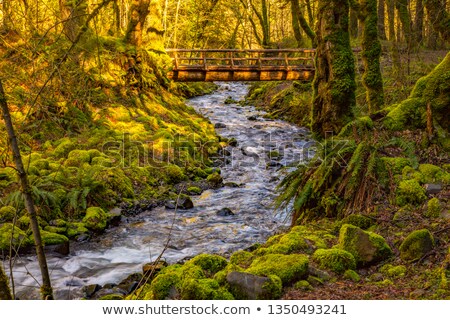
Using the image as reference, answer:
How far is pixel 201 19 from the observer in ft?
92.0

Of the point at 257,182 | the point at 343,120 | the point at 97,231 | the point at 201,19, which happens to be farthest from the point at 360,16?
the point at 201,19

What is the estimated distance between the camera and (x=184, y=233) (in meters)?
8.94

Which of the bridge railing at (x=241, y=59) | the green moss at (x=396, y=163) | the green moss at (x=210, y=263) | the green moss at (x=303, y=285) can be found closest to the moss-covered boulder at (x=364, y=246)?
the green moss at (x=303, y=285)

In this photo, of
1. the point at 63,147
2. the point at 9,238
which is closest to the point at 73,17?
the point at 9,238

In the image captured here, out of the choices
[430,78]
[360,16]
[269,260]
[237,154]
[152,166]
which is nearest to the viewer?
[269,260]

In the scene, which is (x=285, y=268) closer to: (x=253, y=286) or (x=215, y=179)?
(x=253, y=286)

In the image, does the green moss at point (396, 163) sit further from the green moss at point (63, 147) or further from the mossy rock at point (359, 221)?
the green moss at point (63, 147)

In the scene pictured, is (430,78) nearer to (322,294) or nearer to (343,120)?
(343,120)

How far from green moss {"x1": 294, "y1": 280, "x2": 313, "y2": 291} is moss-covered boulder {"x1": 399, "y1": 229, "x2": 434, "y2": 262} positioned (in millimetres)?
1101

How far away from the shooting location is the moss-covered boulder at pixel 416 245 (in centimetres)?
441

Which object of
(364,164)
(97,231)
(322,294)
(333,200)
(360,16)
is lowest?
(97,231)

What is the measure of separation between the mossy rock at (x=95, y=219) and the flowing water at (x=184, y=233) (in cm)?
21
